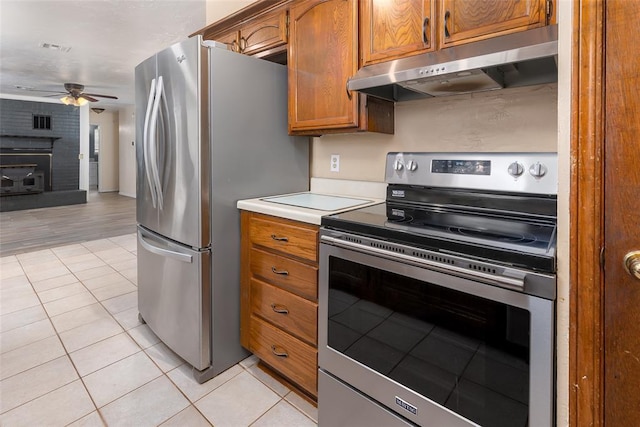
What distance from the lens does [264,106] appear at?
1927mm

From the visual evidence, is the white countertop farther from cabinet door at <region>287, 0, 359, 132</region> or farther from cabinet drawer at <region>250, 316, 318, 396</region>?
cabinet drawer at <region>250, 316, 318, 396</region>

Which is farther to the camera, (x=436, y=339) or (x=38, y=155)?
(x=38, y=155)

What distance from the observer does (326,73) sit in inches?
70.1

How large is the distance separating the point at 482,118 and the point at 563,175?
92cm

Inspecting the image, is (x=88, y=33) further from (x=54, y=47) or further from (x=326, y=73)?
(x=326, y=73)

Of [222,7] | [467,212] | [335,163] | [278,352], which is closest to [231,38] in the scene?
[222,7]

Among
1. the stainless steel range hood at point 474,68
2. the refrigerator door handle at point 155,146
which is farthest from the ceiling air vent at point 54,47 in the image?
the stainless steel range hood at point 474,68

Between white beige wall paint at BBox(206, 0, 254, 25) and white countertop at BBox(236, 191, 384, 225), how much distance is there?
5.14ft

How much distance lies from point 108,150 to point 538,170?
11.3m

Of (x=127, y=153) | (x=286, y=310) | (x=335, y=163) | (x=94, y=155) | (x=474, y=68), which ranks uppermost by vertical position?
(x=94, y=155)

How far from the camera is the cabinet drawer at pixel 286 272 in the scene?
4.99 feet

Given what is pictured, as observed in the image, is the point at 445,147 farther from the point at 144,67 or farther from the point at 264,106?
the point at 144,67

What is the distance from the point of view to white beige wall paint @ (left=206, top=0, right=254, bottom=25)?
8.40 feet

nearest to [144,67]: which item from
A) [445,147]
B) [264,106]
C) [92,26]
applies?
[264,106]
